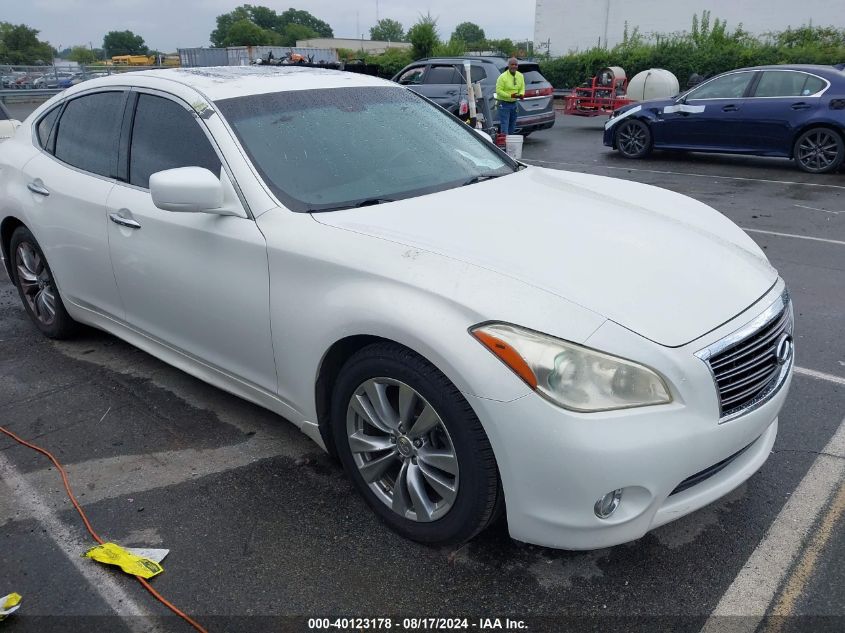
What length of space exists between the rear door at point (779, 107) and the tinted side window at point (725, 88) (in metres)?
0.23

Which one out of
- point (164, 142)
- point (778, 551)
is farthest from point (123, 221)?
point (778, 551)

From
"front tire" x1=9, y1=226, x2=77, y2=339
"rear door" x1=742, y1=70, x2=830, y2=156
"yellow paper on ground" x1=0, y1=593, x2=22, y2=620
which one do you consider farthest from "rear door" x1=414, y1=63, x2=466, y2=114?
"yellow paper on ground" x1=0, y1=593, x2=22, y2=620

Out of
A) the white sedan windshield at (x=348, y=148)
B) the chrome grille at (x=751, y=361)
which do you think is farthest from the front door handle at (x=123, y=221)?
the chrome grille at (x=751, y=361)

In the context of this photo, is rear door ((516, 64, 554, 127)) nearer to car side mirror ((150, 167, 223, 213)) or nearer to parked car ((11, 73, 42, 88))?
car side mirror ((150, 167, 223, 213))

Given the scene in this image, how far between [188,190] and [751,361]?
87.1 inches

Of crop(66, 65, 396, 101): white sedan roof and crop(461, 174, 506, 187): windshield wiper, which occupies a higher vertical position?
crop(66, 65, 396, 101): white sedan roof

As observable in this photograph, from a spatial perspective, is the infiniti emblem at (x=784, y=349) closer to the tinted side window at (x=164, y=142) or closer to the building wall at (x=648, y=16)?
the tinted side window at (x=164, y=142)

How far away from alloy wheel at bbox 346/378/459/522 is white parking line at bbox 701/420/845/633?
3.17 feet

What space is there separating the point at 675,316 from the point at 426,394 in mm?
856

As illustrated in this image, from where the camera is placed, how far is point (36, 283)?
4.67 metres

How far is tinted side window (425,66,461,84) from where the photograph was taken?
14.7m

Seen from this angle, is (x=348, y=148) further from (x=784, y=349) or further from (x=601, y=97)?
(x=601, y=97)

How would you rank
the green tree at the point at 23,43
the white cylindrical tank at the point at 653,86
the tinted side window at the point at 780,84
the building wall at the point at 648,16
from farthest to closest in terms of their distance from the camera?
the green tree at the point at 23,43 < the building wall at the point at 648,16 < the white cylindrical tank at the point at 653,86 < the tinted side window at the point at 780,84

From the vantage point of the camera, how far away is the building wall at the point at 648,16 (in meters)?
37.6
